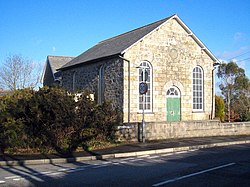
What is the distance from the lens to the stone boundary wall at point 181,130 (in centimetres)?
1688

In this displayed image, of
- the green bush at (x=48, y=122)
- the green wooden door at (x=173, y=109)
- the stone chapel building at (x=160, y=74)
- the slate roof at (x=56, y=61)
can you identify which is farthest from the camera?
the slate roof at (x=56, y=61)

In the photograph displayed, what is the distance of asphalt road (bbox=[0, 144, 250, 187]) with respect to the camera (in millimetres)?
8117

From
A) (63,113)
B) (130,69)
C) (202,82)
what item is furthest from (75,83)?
(63,113)

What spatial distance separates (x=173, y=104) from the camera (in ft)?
79.4

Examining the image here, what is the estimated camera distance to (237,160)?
11508 millimetres

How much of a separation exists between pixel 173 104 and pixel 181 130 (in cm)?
550

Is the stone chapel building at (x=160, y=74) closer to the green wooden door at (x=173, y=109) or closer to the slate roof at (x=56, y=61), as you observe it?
the green wooden door at (x=173, y=109)

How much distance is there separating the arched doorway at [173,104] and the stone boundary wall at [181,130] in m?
4.15

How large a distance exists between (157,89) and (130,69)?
2.56m

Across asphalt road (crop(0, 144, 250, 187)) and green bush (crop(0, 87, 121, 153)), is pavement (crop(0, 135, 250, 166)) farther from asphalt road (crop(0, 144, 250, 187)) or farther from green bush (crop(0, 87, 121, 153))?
green bush (crop(0, 87, 121, 153))

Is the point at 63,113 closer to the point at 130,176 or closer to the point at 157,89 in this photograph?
the point at 130,176

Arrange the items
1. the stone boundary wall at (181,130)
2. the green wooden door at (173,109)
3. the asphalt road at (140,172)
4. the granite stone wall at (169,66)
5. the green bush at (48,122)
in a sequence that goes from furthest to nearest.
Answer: the green wooden door at (173,109) → the granite stone wall at (169,66) → the stone boundary wall at (181,130) → the green bush at (48,122) → the asphalt road at (140,172)

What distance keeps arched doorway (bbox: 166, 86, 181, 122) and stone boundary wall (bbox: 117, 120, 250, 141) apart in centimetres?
415

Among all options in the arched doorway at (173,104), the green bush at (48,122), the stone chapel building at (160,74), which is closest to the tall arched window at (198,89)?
the stone chapel building at (160,74)
